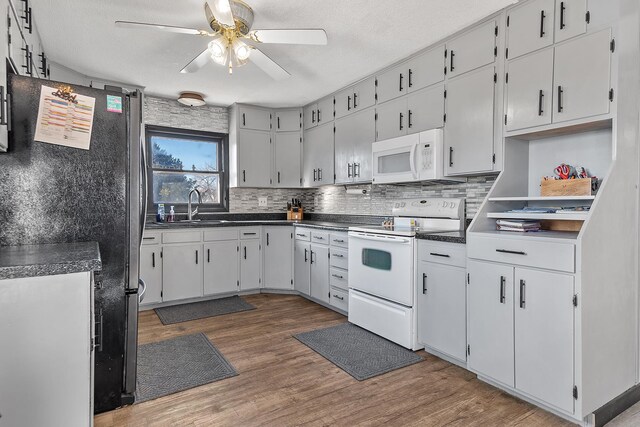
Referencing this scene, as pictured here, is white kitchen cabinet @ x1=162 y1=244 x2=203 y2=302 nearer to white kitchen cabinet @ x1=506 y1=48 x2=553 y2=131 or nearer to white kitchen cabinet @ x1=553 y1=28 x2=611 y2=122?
white kitchen cabinet @ x1=506 y1=48 x2=553 y2=131

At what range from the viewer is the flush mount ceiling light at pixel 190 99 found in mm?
4496

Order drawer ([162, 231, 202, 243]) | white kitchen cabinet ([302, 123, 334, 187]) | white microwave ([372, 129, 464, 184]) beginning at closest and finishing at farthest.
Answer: white microwave ([372, 129, 464, 184]), drawer ([162, 231, 202, 243]), white kitchen cabinet ([302, 123, 334, 187])

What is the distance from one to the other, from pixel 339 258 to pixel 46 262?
9.52 ft

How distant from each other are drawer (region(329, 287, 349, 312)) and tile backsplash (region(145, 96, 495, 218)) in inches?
41.4

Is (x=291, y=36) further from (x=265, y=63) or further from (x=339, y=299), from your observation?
(x=339, y=299)

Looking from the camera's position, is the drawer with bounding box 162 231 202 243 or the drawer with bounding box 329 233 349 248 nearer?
the drawer with bounding box 329 233 349 248

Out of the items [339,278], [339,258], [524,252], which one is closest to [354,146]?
[339,258]

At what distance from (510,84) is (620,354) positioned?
1.85 m

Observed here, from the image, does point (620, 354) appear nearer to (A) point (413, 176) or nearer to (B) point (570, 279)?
(B) point (570, 279)

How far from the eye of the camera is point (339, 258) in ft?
12.7

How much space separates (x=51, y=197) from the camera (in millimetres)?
1865

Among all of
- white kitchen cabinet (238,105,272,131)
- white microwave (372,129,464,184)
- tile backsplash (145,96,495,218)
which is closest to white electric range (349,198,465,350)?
tile backsplash (145,96,495,218)

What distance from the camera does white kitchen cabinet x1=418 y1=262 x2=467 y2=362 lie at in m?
2.58

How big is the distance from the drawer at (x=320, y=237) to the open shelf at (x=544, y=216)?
1.95 metres
